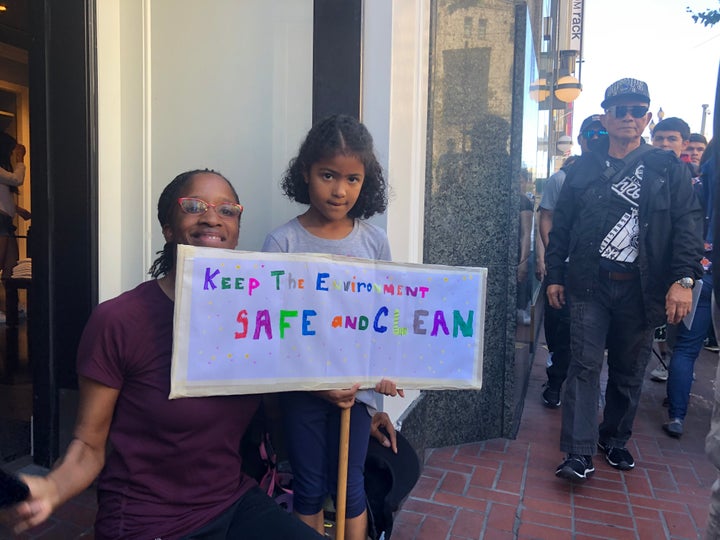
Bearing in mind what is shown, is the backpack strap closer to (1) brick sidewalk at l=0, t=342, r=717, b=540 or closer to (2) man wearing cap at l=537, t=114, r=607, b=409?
(2) man wearing cap at l=537, t=114, r=607, b=409

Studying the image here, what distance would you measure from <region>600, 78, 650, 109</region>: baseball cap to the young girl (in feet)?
6.62

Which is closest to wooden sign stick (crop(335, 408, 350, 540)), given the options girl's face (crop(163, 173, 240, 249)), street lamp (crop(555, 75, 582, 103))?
girl's face (crop(163, 173, 240, 249))

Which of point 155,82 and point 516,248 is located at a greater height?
point 155,82

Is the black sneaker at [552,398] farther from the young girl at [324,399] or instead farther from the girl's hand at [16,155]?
the girl's hand at [16,155]

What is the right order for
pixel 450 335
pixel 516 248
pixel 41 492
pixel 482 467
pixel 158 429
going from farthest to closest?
pixel 516 248
pixel 482 467
pixel 450 335
pixel 158 429
pixel 41 492

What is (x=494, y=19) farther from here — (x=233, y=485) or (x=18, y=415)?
(x=18, y=415)

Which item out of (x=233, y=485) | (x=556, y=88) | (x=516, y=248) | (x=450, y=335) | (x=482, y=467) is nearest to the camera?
(x=233, y=485)

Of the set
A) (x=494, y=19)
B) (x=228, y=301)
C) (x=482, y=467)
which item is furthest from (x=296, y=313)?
(x=494, y=19)

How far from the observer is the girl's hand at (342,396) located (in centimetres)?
184

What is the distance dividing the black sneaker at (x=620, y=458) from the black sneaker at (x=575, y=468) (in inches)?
11.6

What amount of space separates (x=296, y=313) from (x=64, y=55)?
6.53ft

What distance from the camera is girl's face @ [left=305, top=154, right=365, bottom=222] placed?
206 centimetres

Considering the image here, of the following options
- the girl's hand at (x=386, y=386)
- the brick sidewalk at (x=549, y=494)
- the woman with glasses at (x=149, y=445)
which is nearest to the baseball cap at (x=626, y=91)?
the brick sidewalk at (x=549, y=494)

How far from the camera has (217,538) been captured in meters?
1.60
